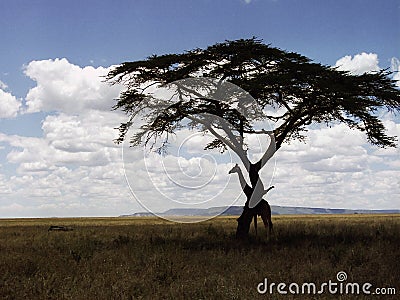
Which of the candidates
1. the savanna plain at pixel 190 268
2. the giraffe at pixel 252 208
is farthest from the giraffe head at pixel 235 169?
the savanna plain at pixel 190 268

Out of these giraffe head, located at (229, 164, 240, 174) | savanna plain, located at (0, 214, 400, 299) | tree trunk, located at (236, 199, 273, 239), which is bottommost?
savanna plain, located at (0, 214, 400, 299)

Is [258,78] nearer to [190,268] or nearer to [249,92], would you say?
[249,92]

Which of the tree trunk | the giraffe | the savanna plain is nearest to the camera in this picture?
the savanna plain

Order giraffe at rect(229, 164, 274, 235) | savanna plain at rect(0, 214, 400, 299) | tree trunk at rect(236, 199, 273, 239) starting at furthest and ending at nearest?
giraffe at rect(229, 164, 274, 235) < tree trunk at rect(236, 199, 273, 239) < savanna plain at rect(0, 214, 400, 299)

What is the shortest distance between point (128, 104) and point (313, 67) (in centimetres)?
867

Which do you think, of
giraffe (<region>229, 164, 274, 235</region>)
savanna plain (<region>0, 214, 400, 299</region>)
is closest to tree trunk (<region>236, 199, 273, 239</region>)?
giraffe (<region>229, 164, 274, 235</region>)

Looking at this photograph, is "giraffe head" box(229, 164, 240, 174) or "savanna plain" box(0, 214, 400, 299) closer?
"savanna plain" box(0, 214, 400, 299)

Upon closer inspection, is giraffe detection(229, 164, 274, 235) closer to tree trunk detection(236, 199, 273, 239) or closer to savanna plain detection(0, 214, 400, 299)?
tree trunk detection(236, 199, 273, 239)

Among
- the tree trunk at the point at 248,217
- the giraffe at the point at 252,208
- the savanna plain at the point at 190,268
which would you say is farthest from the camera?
the giraffe at the point at 252,208

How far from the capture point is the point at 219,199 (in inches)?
794

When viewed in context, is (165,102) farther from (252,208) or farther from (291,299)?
(291,299)

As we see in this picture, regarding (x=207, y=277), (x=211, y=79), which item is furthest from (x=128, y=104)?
(x=207, y=277)

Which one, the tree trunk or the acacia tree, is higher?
the acacia tree

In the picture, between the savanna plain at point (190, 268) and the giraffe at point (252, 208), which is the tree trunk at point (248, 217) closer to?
the giraffe at point (252, 208)
